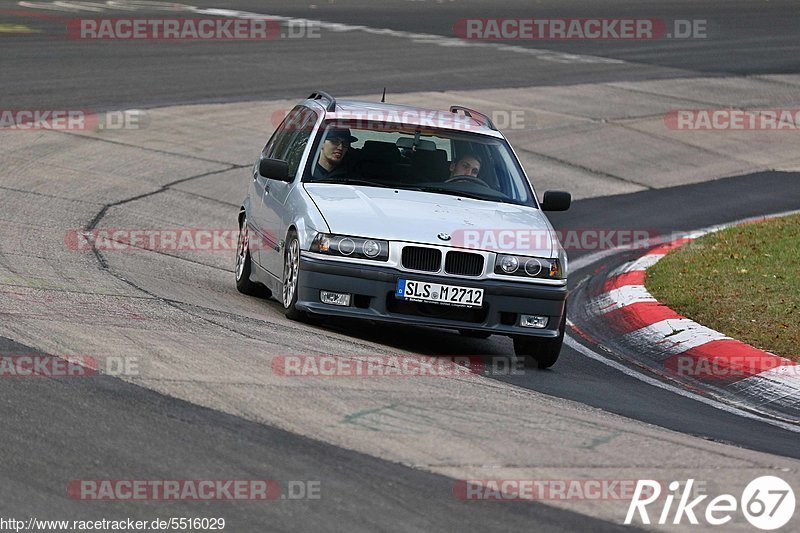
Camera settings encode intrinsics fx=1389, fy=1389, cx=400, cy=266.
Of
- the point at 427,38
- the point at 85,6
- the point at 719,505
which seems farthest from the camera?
the point at 85,6

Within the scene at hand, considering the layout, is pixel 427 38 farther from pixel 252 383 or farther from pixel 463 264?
pixel 252 383

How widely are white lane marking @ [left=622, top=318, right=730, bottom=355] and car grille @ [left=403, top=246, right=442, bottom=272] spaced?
7.69 ft

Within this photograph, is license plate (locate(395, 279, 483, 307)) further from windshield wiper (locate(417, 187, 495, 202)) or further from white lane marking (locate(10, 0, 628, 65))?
white lane marking (locate(10, 0, 628, 65))

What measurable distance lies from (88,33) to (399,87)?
724 centimetres

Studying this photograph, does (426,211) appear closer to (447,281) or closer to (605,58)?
(447,281)

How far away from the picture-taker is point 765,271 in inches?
493

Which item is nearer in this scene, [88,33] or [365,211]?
[365,211]

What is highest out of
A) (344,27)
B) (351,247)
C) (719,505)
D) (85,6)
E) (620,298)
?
(85,6)

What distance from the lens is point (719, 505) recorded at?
6051mm

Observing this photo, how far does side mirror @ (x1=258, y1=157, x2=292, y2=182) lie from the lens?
10180mm

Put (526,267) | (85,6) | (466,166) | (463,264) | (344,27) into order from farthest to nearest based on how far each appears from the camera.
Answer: (85,6)
(344,27)
(466,166)
(526,267)
(463,264)

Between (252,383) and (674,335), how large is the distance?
4.50 metres

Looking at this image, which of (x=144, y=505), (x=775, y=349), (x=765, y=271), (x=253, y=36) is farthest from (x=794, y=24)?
(x=144, y=505)

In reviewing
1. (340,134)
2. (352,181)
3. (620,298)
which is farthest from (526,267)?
(620,298)
